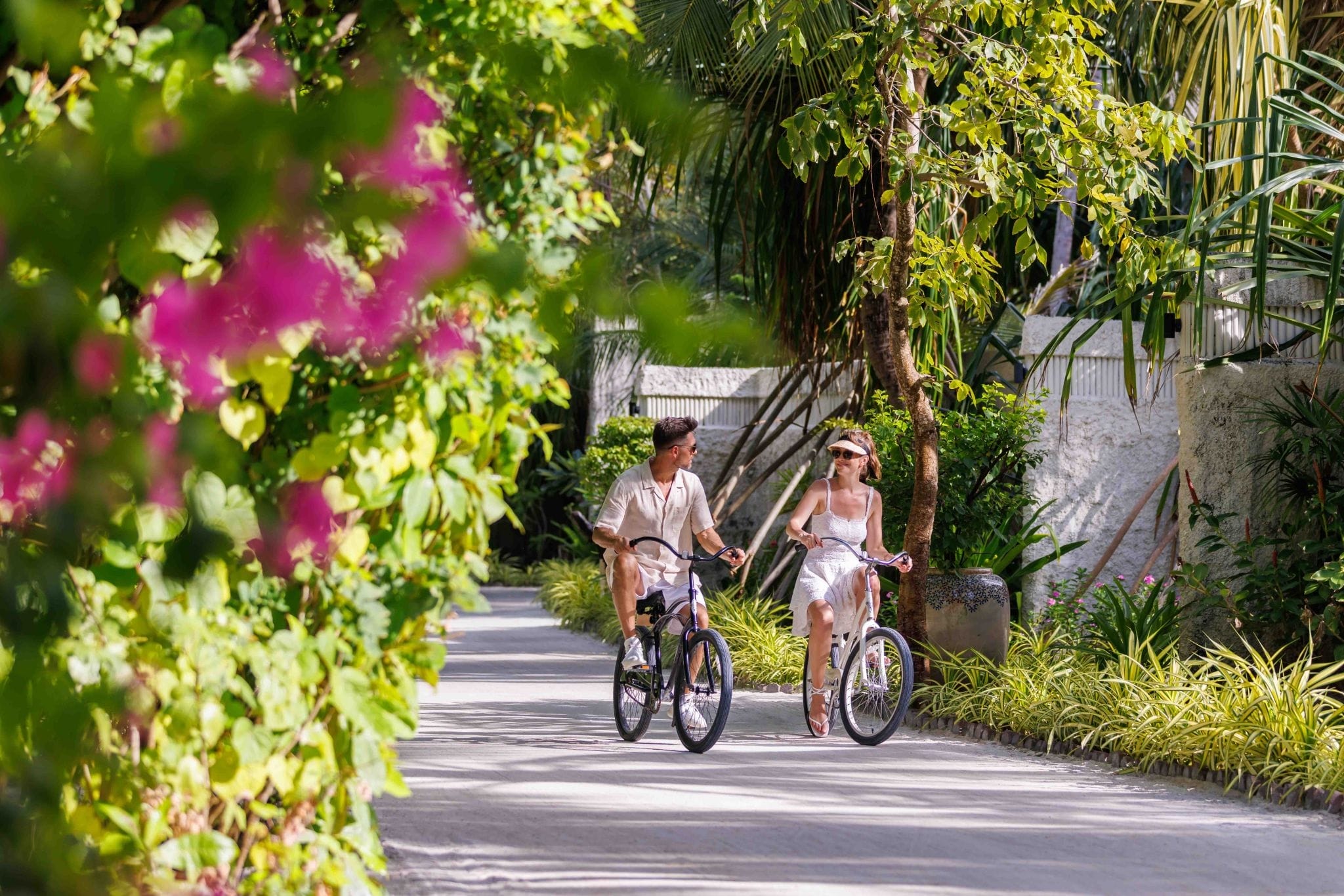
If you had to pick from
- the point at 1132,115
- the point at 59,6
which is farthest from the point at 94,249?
the point at 1132,115

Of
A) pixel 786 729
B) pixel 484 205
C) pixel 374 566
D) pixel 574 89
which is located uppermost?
pixel 484 205

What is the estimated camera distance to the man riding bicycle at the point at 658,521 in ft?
28.1

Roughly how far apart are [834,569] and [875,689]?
A: 73 centimetres

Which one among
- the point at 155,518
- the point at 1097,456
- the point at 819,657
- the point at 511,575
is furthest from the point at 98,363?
the point at 511,575

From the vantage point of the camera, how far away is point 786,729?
30.0ft

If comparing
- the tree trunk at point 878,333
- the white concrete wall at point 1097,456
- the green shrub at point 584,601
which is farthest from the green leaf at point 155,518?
the green shrub at point 584,601

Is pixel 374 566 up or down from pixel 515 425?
down

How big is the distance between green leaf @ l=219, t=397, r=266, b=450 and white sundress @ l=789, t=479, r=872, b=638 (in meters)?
5.67

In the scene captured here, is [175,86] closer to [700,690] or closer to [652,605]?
[700,690]

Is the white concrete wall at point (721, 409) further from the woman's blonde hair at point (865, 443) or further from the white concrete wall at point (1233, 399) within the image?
the woman's blonde hair at point (865, 443)

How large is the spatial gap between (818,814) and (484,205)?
3475 mm

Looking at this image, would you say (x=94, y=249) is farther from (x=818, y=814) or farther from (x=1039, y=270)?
(x=1039, y=270)

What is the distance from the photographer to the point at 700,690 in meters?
8.19

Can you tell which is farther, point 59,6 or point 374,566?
point 374,566
